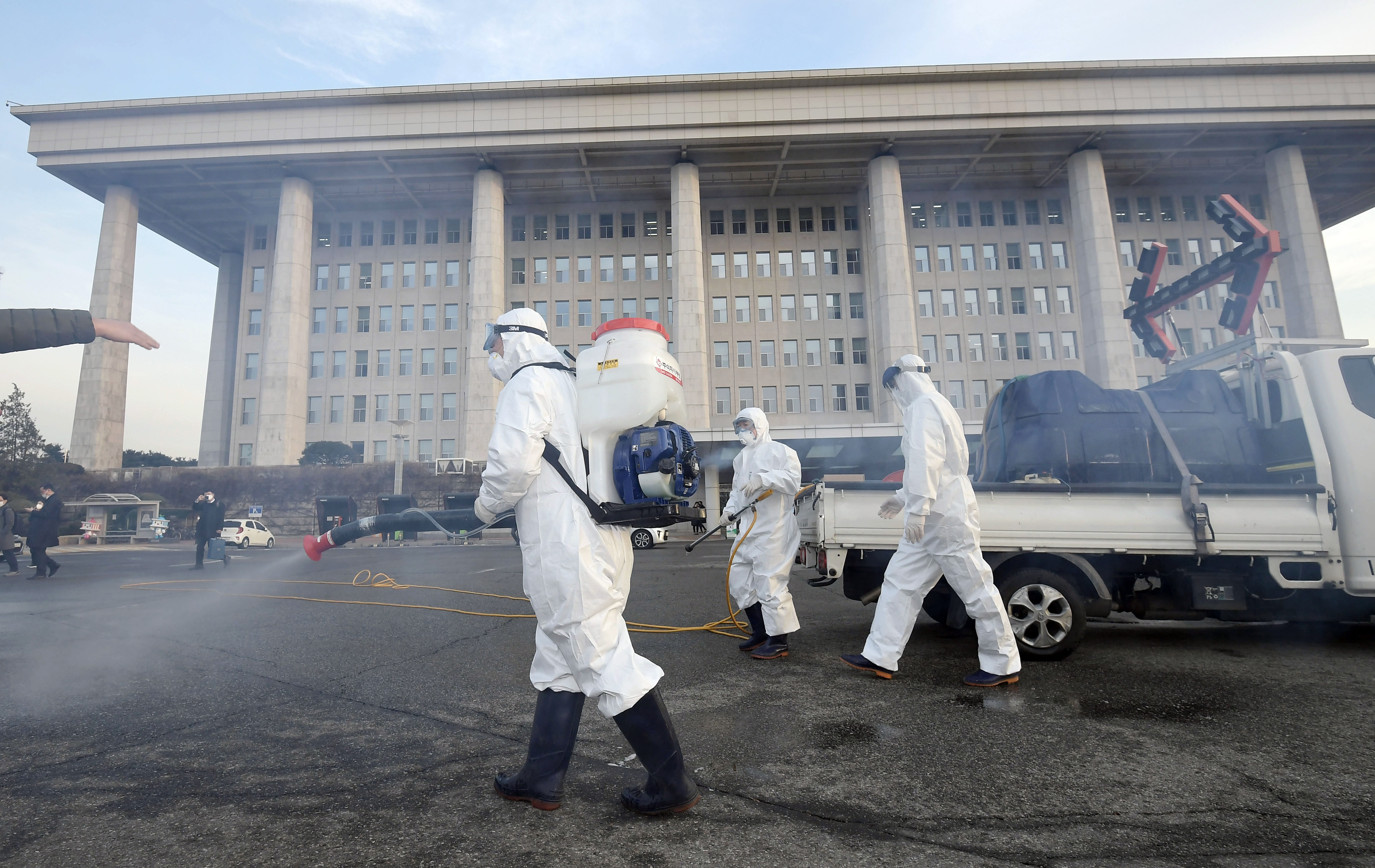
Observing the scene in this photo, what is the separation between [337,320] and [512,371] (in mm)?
47220

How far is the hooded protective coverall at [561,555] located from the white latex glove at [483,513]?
15 mm

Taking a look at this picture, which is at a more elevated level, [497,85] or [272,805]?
[497,85]

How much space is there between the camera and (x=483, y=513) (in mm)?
2775

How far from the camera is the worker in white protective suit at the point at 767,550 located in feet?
17.7

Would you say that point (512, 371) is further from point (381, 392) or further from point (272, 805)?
point (381, 392)

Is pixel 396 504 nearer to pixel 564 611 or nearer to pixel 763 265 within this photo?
pixel 763 265

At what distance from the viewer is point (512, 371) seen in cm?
303

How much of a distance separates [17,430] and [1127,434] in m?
65.9

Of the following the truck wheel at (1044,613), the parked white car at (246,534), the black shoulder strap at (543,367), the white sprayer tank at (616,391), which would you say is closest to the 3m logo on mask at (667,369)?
the white sprayer tank at (616,391)

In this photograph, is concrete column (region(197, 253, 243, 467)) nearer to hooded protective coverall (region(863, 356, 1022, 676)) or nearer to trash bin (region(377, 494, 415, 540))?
trash bin (region(377, 494, 415, 540))

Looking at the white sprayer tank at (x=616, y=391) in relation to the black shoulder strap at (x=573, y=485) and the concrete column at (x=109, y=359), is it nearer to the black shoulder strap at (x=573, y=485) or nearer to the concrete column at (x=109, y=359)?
the black shoulder strap at (x=573, y=485)

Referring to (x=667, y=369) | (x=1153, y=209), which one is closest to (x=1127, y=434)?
(x=667, y=369)

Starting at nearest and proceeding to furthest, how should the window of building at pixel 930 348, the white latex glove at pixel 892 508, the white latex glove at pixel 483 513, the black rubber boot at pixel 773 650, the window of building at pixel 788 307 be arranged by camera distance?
the white latex glove at pixel 483 513 < the white latex glove at pixel 892 508 < the black rubber boot at pixel 773 650 < the window of building at pixel 930 348 < the window of building at pixel 788 307

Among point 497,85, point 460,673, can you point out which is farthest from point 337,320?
point 460,673
